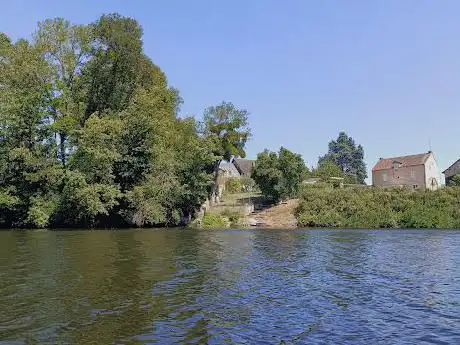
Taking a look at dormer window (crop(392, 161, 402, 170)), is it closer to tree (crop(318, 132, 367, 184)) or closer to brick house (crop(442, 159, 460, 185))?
brick house (crop(442, 159, 460, 185))

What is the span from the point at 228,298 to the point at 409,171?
276 feet

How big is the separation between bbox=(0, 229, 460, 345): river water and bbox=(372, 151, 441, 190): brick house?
66.5 meters

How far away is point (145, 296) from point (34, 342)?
5.16 m

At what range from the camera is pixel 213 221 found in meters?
63.3

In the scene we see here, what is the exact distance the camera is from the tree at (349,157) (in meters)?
178

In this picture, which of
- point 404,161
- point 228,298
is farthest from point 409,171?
point 228,298

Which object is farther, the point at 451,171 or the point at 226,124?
the point at 451,171

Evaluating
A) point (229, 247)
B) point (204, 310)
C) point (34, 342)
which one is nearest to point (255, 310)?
point (204, 310)

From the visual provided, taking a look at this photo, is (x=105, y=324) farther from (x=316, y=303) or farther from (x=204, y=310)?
(x=316, y=303)

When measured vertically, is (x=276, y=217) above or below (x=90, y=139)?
below

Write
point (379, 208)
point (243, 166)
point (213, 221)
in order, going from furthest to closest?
point (243, 166) → point (379, 208) → point (213, 221)

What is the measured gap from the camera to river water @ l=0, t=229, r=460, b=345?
10.9 meters

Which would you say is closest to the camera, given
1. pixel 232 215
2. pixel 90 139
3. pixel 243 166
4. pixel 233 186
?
pixel 90 139

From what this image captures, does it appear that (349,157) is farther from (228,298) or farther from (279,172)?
(228,298)
